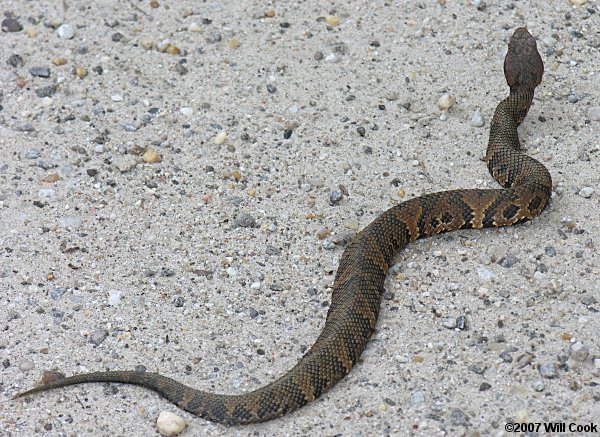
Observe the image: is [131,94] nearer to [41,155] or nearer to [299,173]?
[41,155]

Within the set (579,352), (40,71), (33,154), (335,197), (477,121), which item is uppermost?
(579,352)

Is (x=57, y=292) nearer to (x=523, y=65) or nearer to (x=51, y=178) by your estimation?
(x=51, y=178)

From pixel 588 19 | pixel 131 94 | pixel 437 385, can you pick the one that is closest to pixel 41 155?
pixel 131 94

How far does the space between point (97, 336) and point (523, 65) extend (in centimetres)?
399

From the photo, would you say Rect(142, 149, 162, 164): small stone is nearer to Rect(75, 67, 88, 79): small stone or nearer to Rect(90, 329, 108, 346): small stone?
Rect(75, 67, 88, 79): small stone

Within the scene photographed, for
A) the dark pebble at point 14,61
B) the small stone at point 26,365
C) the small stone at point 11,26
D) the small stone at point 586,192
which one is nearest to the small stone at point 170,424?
the small stone at point 26,365

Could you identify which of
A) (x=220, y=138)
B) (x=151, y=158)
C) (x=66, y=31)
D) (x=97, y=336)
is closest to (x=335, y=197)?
(x=220, y=138)

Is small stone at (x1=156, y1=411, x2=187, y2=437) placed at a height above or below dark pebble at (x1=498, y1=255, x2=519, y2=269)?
below

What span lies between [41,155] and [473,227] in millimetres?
3474

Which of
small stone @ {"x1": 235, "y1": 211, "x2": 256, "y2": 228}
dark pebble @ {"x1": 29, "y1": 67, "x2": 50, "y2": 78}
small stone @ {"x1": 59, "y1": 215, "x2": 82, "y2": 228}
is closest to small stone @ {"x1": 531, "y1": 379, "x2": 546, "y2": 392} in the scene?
small stone @ {"x1": 235, "y1": 211, "x2": 256, "y2": 228}

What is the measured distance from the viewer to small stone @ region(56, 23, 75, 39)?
329 inches

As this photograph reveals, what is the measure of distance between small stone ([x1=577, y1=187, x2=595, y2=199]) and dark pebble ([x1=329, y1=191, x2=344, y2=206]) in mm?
1779

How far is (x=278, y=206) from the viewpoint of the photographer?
687cm

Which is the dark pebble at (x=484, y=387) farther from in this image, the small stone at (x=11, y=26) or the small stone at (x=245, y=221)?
the small stone at (x=11, y=26)
